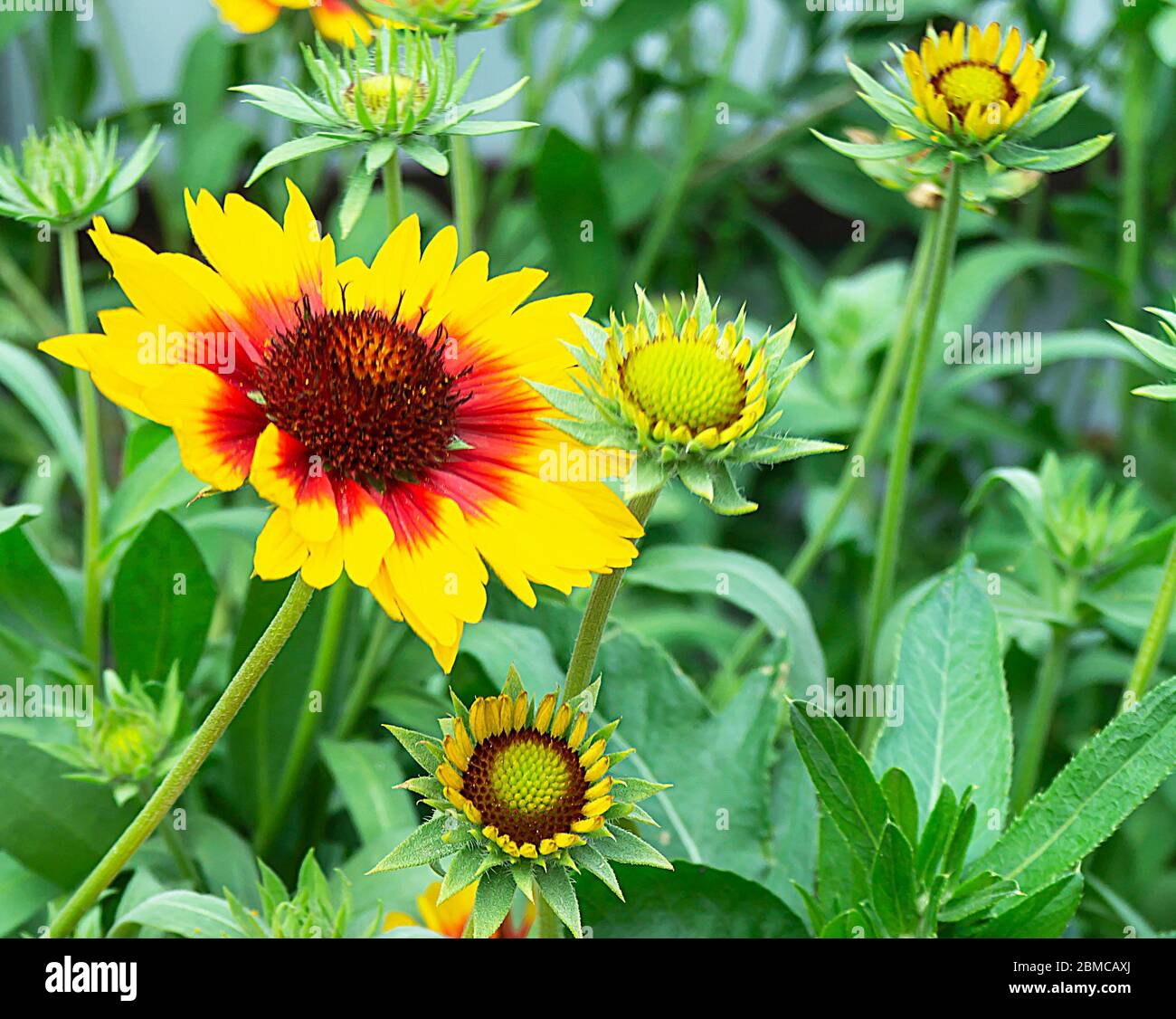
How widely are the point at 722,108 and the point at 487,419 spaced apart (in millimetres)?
548

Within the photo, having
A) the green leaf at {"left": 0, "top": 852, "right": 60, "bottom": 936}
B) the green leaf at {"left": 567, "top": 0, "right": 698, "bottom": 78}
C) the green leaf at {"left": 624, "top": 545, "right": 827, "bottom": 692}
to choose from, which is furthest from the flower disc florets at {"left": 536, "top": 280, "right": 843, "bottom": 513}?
the green leaf at {"left": 567, "top": 0, "right": 698, "bottom": 78}

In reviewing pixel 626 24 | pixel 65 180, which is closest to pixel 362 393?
pixel 65 180

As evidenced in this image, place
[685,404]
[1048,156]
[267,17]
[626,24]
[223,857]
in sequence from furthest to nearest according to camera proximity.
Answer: [626,24] < [267,17] < [223,857] < [1048,156] < [685,404]

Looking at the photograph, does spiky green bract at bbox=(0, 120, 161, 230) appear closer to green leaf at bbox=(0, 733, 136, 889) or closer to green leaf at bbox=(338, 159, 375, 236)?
green leaf at bbox=(338, 159, 375, 236)

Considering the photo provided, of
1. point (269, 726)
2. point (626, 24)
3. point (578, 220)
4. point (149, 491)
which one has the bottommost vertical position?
point (269, 726)

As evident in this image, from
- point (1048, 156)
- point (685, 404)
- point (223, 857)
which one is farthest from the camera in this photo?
point (223, 857)

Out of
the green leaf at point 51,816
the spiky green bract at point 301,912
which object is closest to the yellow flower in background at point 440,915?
the spiky green bract at point 301,912

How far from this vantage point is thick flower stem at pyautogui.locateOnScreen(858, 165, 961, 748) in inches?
19.4

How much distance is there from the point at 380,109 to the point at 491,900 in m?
0.27

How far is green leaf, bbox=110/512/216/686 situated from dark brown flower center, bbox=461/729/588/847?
0.25m

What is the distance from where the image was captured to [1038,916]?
453 mm

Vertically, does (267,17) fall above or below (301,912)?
above

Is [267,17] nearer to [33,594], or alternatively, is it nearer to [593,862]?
[33,594]

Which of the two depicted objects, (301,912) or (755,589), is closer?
(301,912)
